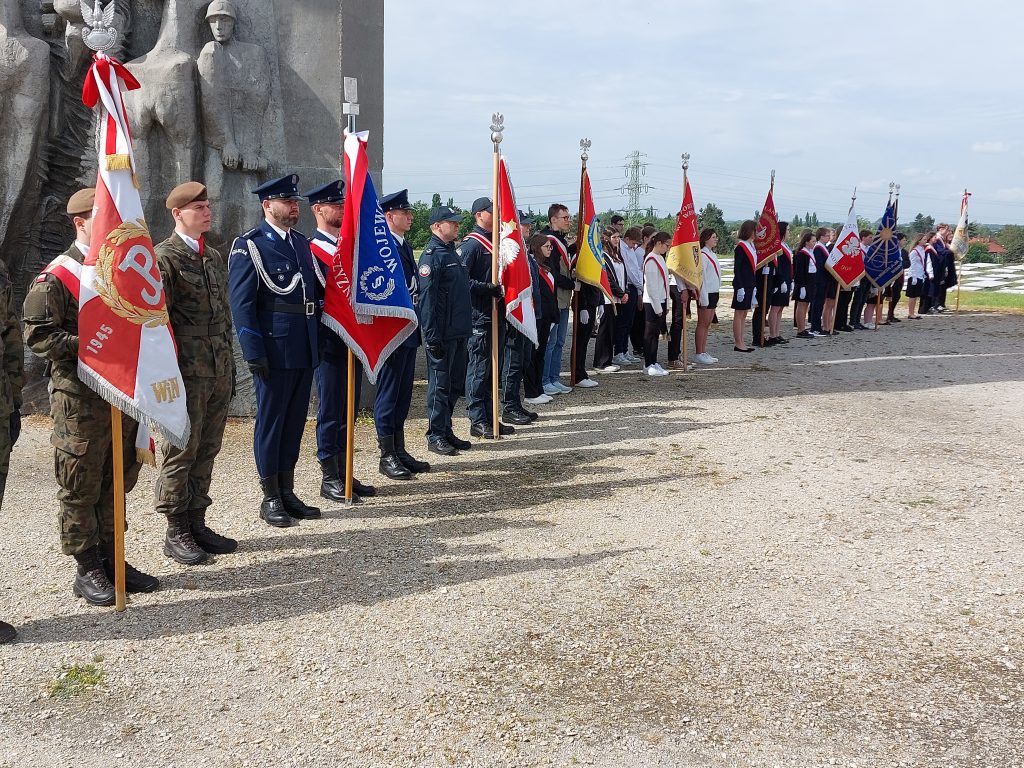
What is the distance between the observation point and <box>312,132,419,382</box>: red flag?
18.5 ft

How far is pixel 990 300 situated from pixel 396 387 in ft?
63.4

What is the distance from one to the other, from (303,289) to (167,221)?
3.65 meters

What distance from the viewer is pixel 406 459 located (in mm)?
6555

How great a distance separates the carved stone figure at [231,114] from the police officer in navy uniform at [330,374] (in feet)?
8.27

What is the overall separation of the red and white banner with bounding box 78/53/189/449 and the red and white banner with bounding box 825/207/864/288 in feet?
40.3

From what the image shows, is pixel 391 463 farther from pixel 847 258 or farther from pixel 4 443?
pixel 847 258

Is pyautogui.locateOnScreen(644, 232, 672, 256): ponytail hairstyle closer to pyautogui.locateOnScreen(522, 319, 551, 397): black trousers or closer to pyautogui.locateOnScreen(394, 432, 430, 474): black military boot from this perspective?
pyautogui.locateOnScreen(522, 319, 551, 397): black trousers

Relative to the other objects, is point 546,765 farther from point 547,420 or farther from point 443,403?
point 547,420

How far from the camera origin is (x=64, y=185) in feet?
28.5

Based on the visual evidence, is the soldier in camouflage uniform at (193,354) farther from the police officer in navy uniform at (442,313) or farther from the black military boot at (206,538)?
the police officer in navy uniform at (442,313)

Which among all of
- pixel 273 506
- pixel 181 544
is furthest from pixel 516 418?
pixel 181 544

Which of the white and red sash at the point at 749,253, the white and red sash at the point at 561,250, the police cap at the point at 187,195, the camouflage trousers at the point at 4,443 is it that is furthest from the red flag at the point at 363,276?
the white and red sash at the point at 749,253

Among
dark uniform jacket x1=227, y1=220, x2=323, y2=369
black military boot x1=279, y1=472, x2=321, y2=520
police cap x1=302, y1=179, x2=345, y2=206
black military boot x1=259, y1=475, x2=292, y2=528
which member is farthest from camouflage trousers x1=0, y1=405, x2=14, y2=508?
police cap x1=302, y1=179, x2=345, y2=206

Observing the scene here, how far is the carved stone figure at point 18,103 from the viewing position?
797 cm
